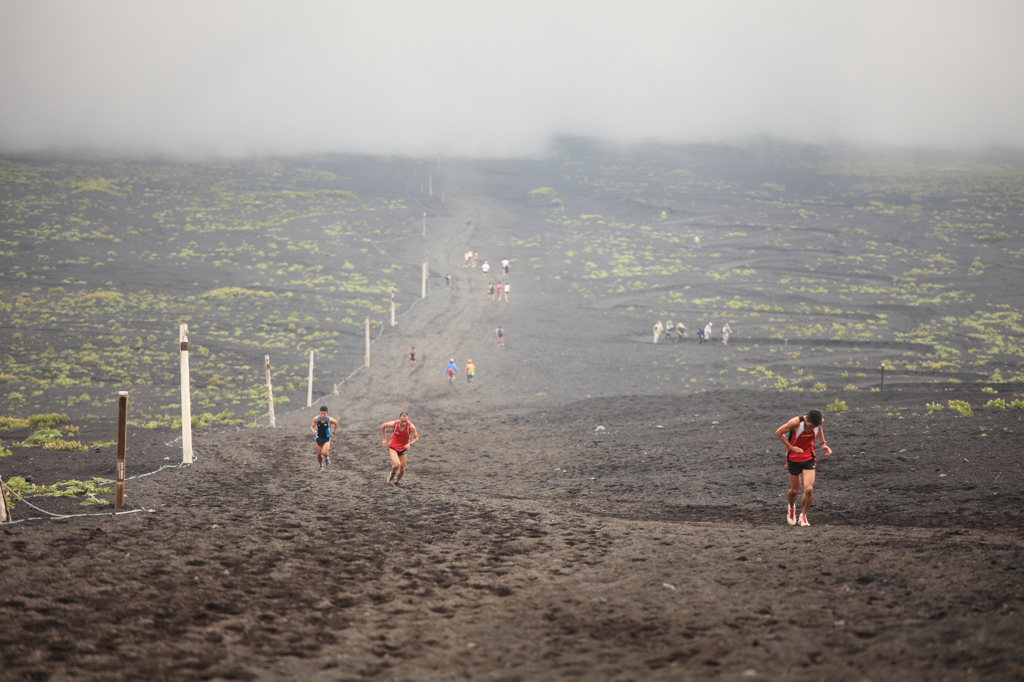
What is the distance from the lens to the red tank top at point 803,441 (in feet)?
32.8

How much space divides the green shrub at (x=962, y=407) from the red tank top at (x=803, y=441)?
13738 millimetres

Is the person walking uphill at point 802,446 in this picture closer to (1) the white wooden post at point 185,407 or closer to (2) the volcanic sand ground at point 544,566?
(2) the volcanic sand ground at point 544,566

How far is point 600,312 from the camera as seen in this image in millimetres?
55000

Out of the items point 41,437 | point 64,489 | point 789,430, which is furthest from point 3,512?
point 41,437

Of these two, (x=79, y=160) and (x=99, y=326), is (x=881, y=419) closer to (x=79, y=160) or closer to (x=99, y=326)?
(x=99, y=326)

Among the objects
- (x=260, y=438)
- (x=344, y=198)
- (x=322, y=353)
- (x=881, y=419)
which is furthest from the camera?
(x=344, y=198)

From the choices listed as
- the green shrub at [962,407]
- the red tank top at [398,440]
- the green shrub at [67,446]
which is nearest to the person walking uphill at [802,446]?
the red tank top at [398,440]

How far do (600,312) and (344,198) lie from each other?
6013cm

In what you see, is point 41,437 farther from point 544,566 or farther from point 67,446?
point 544,566

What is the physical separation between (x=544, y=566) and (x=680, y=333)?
40302mm

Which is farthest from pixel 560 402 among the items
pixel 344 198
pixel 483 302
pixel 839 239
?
pixel 344 198

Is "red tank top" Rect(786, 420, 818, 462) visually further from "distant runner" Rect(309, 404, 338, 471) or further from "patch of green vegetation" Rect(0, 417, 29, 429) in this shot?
"patch of green vegetation" Rect(0, 417, 29, 429)

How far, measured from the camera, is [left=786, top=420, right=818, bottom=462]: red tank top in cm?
998

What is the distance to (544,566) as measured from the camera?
8.82m
